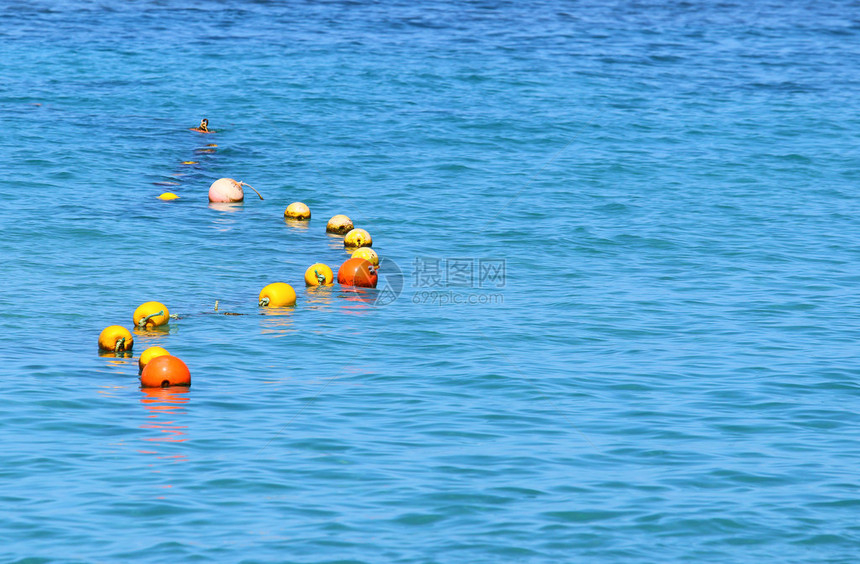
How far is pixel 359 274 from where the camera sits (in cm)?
1900

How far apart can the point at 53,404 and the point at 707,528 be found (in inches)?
323

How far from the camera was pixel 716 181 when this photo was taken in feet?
95.1

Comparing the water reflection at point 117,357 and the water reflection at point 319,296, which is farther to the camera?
the water reflection at point 319,296

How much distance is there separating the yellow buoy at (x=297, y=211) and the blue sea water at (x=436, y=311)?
1.88ft

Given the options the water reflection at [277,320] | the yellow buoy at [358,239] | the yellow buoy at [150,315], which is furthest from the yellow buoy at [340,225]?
the yellow buoy at [150,315]

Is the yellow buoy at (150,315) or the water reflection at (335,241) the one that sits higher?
the water reflection at (335,241)

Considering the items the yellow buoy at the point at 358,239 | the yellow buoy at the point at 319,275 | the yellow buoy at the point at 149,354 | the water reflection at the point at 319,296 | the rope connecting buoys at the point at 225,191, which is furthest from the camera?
the rope connecting buoys at the point at 225,191

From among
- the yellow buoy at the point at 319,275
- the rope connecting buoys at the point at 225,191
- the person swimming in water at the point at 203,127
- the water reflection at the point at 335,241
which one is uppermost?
the person swimming in water at the point at 203,127

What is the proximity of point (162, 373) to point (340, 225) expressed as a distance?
33.6 feet

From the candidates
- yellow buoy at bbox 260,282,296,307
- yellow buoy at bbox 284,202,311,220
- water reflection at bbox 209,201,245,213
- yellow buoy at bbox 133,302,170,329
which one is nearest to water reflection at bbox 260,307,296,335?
yellow buoy at bbox 260,282,296,307

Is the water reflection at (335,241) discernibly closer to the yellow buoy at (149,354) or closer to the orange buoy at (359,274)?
the orange buoy at (359,274)

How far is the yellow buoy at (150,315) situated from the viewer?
15.8 metres

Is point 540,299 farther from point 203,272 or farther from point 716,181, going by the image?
point 716,181

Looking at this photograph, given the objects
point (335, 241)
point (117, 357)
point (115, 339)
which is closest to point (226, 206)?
point (335, 241)
